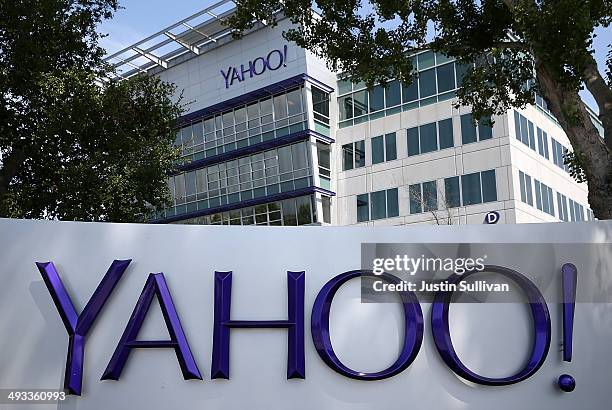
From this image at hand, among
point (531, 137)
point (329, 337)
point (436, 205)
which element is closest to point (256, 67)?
point (436, 205)

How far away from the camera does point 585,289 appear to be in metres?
7.23

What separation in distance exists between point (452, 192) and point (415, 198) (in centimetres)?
162

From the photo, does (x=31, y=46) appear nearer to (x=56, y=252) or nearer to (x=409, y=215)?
(x=56, y=252)

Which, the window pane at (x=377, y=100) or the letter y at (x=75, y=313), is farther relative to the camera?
the window pane at (x=377, y=100)

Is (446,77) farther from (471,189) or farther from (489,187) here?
(489,187)

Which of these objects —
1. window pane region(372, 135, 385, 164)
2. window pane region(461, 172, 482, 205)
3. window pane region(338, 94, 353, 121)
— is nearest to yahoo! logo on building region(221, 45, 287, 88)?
window pane region(338, 94, 353, 121)

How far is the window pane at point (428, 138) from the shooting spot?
1188 inches

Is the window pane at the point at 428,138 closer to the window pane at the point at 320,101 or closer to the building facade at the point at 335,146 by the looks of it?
the building facade at the point at 335,146

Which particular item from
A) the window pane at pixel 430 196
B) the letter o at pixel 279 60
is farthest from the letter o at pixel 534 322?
the letter o at pixel 279 60

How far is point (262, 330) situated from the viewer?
287 inches

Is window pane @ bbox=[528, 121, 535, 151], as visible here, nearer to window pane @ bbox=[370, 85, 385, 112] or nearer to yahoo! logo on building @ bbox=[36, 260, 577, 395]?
window pane @ bbox=[370, 85, 385, 112]

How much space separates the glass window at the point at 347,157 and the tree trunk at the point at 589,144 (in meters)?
22.1

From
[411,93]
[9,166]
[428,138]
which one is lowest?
[9,166]

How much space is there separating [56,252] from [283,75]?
1053 inches
